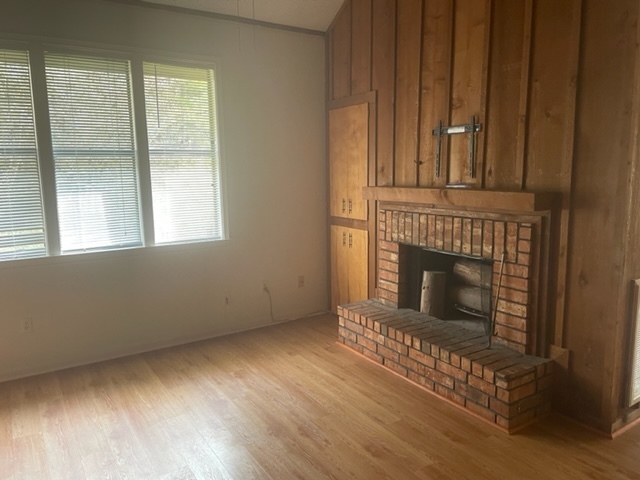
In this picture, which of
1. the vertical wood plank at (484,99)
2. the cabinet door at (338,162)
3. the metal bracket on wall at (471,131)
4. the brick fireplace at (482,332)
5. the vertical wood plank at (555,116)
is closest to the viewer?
the vertical wood plank at (555,116)

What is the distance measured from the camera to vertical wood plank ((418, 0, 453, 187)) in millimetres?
3170

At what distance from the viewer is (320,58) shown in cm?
438

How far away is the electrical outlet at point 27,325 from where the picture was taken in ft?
10.7

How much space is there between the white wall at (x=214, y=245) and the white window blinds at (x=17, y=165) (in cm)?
16

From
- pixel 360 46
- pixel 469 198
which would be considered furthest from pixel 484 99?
pixel 360 46

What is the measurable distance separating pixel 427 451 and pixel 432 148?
2037mm

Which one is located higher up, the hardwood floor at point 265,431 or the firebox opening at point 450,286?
the firebox opening at point 450,286

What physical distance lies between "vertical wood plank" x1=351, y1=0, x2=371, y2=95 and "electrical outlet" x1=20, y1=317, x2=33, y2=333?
3135 mm

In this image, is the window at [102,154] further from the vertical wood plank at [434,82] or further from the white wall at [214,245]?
the vertical wood plank at [434,82]

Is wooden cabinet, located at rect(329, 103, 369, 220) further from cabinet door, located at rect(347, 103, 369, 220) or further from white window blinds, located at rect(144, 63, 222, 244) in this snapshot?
white window blinds, located at rect(144, 63, 222, 244)

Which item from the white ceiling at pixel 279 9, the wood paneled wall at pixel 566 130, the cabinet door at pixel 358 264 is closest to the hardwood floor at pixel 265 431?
the wood paneled wall at pixel 566 130

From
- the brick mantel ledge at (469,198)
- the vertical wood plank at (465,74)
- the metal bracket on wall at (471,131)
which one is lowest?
the brick mantel ledge at (469,198)

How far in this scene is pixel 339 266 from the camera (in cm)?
447

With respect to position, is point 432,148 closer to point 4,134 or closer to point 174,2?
point 174,2
